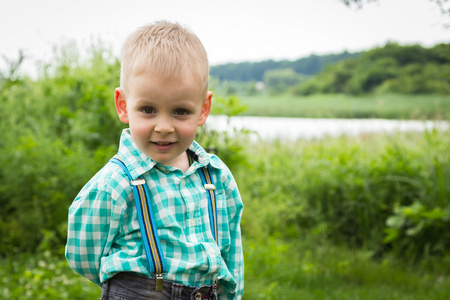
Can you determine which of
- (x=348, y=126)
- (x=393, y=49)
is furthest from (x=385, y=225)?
(x=393, y=49)

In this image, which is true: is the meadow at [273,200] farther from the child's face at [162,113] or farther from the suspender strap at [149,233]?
the child's face at [162,113]

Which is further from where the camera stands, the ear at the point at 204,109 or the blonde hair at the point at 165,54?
the ear at the point at 204,109

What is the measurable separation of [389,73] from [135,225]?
14972mm

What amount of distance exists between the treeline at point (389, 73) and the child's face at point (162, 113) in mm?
12329

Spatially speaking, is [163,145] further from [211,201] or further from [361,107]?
[361,107]

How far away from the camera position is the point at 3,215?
4863 mm

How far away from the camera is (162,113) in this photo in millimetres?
1672

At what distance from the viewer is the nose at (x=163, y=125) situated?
1668 millimetres

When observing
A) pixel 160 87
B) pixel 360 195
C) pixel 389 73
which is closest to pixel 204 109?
pixel 160 87

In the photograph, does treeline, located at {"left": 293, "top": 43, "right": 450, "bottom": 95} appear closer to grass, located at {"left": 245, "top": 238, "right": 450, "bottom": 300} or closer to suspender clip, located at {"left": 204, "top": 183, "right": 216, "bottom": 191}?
grass, located at {"left": 245, "top": 238, "right": 450, "bottom": 300}

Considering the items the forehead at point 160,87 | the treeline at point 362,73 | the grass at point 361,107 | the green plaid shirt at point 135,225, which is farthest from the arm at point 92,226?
the treeline at point 362,73

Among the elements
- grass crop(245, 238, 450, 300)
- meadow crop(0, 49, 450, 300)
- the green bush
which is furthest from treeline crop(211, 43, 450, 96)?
grass crop(245, 238, 450, 300)

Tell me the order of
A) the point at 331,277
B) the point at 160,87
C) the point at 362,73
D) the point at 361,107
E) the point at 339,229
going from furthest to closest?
the point at 362,73 < the point at 361,107 < the point at 339,229 < the point at 331,277 < the point at 160,87

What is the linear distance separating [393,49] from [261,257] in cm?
1309
